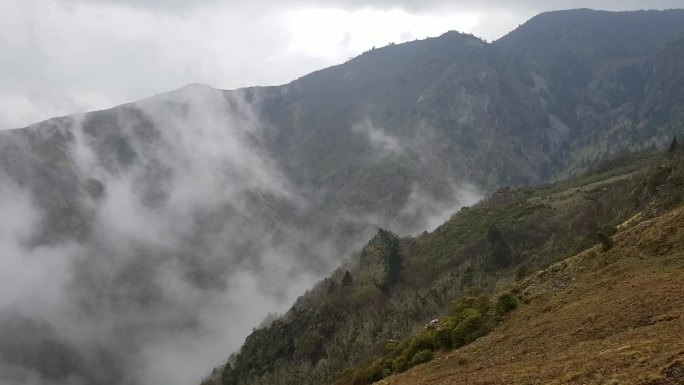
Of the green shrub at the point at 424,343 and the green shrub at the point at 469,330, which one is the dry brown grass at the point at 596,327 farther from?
the green shrub at the point at 424,343

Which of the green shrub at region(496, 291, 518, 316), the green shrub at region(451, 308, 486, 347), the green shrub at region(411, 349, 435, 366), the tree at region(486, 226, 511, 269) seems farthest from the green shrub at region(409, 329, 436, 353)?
the tree at region(486, 226, 511, 269)

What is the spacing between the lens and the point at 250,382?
555 feet

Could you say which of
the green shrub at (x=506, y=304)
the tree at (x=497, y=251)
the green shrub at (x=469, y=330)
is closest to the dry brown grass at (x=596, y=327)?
the green shrub at (x=506, y=304)

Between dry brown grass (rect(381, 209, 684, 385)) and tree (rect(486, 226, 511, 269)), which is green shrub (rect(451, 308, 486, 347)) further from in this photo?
tree (rect(486, 226, 511, 269))

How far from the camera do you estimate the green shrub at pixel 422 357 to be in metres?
48.8

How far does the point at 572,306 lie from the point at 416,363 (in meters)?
14.8

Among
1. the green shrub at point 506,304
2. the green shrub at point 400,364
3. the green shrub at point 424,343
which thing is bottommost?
the green shrub at point 400,364

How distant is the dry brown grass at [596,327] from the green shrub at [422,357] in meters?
2.59

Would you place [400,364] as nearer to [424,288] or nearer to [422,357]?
[422,357]

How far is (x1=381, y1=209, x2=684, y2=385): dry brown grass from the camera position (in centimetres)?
2717

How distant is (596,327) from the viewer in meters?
34.9

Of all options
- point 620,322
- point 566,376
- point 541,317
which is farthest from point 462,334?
point 566,376

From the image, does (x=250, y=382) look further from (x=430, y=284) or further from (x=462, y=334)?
(x=462, y=334)

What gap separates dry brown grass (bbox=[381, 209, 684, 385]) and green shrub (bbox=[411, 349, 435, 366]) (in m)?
2.59
